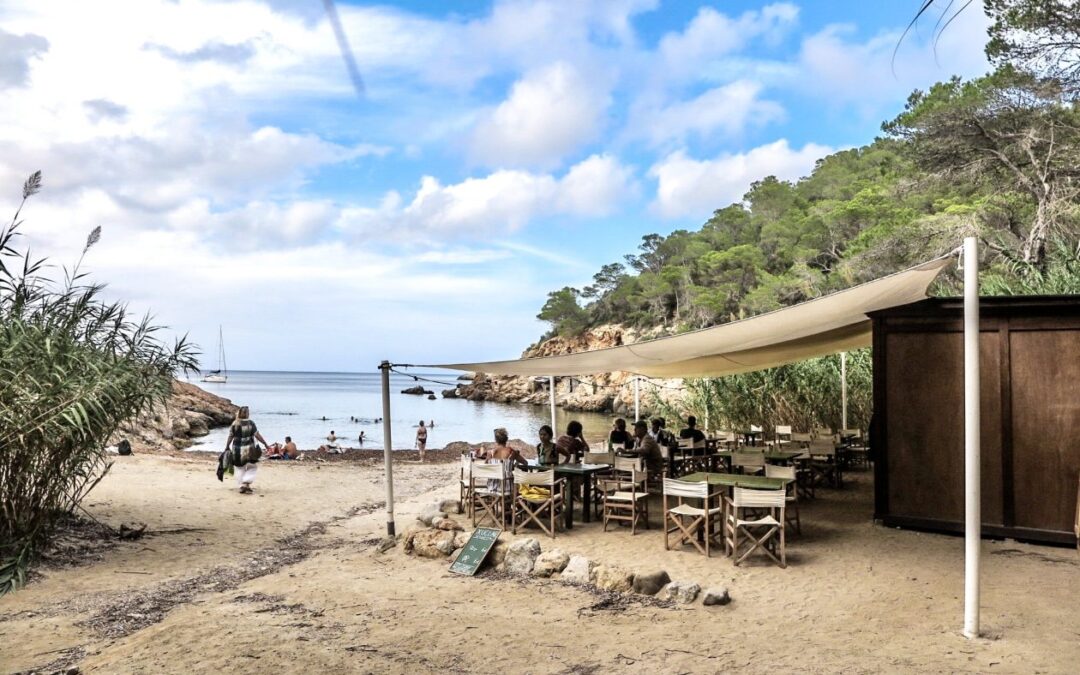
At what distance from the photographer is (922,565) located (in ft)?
18.0

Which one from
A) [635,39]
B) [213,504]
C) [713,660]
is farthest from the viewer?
[213,504]

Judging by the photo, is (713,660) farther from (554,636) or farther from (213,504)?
(213,504)

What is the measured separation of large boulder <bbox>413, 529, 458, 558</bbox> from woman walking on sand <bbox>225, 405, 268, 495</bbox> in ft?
13.8

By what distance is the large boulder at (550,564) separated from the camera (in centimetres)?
561

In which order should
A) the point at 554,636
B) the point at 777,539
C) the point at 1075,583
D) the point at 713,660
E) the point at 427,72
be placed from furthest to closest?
the point at 777,539 < the point at 1075,583 < the point at 554,636 < the point at 713,660 < the point at 427,72

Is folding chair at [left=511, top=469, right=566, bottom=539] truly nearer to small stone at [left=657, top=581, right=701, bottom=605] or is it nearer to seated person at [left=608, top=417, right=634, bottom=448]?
small stone at [left=657, top=581, right=701, bottom=605]

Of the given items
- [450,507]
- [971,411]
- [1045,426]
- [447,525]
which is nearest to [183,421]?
[450,507]

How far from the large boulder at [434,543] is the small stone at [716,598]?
236 centimetres

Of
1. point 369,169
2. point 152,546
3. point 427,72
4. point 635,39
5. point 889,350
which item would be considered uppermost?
point 369,169

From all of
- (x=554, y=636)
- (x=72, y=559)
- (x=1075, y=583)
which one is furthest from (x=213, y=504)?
(x=1075, y=583)

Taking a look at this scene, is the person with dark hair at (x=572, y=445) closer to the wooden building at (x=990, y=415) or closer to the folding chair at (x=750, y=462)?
the folding chair at (x=750, y=462)

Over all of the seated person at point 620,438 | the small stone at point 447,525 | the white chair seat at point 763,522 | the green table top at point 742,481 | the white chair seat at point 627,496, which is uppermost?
the seated person at point 620,438

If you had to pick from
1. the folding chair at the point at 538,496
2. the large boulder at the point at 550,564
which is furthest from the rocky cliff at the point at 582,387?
the large boulder at the point at 550,564

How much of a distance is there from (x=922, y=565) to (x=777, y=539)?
112 centimetres
